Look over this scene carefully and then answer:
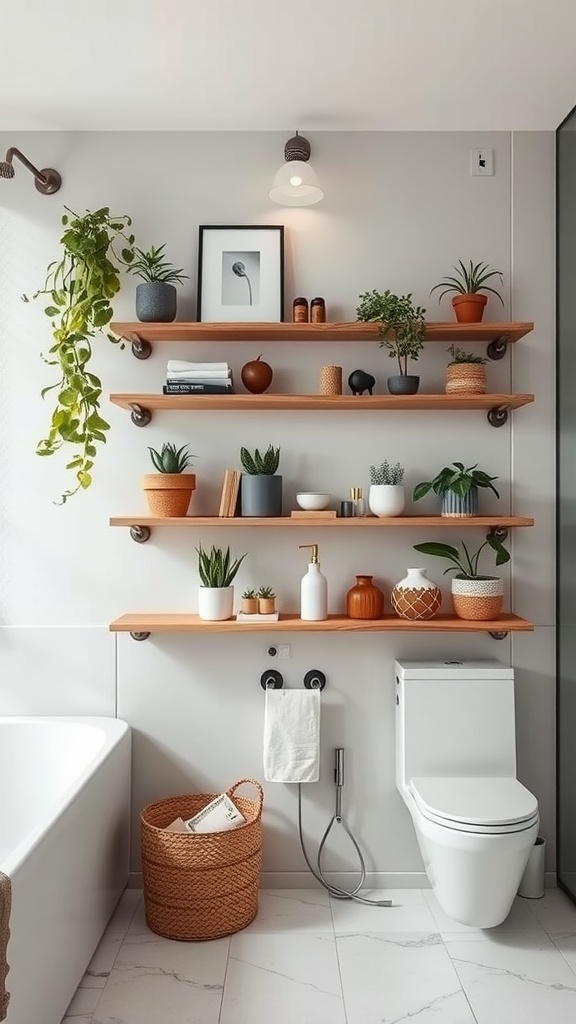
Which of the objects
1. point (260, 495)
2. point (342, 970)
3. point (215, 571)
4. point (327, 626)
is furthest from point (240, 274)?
point (342, 970)

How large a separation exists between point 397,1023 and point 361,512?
1416 mm

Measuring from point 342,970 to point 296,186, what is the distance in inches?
92.0

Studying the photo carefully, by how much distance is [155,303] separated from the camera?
2576mm

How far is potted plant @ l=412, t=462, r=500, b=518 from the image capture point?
2.54 metres

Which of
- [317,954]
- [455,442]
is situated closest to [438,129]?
[455,442]

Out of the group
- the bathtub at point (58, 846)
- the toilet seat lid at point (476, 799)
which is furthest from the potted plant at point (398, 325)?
the bathtub at point (58, 846)

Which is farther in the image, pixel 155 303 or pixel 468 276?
pixel 468 276

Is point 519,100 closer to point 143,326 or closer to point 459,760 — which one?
point 143,326

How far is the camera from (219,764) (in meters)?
2.71

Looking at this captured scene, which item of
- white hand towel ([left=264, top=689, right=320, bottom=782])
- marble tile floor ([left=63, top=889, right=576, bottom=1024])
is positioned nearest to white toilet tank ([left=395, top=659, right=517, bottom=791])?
white hand towel ([left=264, top=689, right=320, bottom=782])

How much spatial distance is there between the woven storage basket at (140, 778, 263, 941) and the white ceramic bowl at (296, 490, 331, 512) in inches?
39.1

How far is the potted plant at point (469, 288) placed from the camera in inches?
102

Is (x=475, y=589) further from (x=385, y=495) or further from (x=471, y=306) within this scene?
(x=471, y=306)

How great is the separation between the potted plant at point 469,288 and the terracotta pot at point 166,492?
103cm
